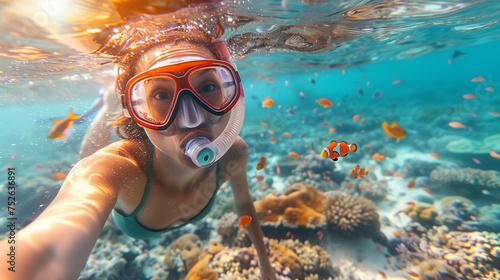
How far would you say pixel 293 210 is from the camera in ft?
18.8

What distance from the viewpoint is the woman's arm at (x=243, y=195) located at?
3307mm

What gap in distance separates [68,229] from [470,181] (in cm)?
1195

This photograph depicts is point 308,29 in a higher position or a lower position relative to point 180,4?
lower

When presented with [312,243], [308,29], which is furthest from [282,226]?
[308,29]

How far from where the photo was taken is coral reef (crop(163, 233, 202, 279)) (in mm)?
5379

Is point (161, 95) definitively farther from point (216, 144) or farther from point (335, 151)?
point (335, 151)

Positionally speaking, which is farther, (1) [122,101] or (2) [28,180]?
(2) [28,180]

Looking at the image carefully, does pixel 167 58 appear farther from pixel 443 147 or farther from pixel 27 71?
pixel 443 147

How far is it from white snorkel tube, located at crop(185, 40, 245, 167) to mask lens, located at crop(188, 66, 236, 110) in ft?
0.48

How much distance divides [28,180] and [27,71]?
22.2 feet

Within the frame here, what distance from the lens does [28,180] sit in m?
12.3

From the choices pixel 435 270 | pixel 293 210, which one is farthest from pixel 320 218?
pixel 435 270

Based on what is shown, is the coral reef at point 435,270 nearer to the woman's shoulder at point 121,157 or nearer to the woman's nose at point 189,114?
the woman's nose at point 189,114

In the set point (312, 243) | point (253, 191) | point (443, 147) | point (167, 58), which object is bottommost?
point (443, 147)
